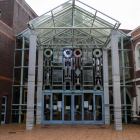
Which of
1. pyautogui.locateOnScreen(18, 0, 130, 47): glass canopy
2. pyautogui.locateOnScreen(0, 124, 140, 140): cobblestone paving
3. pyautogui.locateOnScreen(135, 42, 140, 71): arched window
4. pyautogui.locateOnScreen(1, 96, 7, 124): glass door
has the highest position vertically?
pyautogui.locateOnScreen(18, 0, 130, 47): glass canopy

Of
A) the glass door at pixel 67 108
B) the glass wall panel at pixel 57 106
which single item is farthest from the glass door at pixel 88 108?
the glass wall panel at pixel 57 106

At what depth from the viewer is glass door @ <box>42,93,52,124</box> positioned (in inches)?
582

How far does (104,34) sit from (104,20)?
7.16 ft

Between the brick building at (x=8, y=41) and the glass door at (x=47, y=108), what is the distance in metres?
2.85

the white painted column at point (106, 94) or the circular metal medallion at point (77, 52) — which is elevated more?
the circular metal medallion at point (77, 52)

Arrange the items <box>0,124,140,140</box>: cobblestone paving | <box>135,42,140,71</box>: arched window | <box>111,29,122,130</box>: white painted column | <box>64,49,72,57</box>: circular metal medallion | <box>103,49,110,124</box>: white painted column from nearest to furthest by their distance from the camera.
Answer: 1. <box>0,124,140,140</box>: cobblestone paving
2. <box>111,29,122,130</box>: white painted column
3. <box>103,49,110,124</box>: white painted column
4. <box>135,42,140,71</box>: arched window
5. <box>64,49,72,57</box>: circular metal medallion

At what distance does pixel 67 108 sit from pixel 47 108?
5.37 ft

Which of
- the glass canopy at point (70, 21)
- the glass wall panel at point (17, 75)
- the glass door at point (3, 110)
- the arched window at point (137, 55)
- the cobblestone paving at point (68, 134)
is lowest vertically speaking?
the cobblestone paving at point (68, 134)

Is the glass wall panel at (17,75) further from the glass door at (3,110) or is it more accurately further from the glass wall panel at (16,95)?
the glass door at (3,110)

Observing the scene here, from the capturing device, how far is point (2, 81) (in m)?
14.0

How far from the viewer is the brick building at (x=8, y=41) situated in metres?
14.2

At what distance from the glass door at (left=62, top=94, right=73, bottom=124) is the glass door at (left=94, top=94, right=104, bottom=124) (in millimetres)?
2038

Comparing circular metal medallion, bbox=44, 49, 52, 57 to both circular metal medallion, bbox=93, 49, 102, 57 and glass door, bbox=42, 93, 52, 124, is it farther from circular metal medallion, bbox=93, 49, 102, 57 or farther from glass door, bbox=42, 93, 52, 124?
circular metal medallion, bbox=93, 49, 102, 57

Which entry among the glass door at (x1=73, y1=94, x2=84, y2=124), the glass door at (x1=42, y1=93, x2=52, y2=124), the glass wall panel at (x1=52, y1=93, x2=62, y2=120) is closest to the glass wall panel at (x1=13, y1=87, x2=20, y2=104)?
the glass door at (x1=42, y1=93, x2=52, y2=124)
